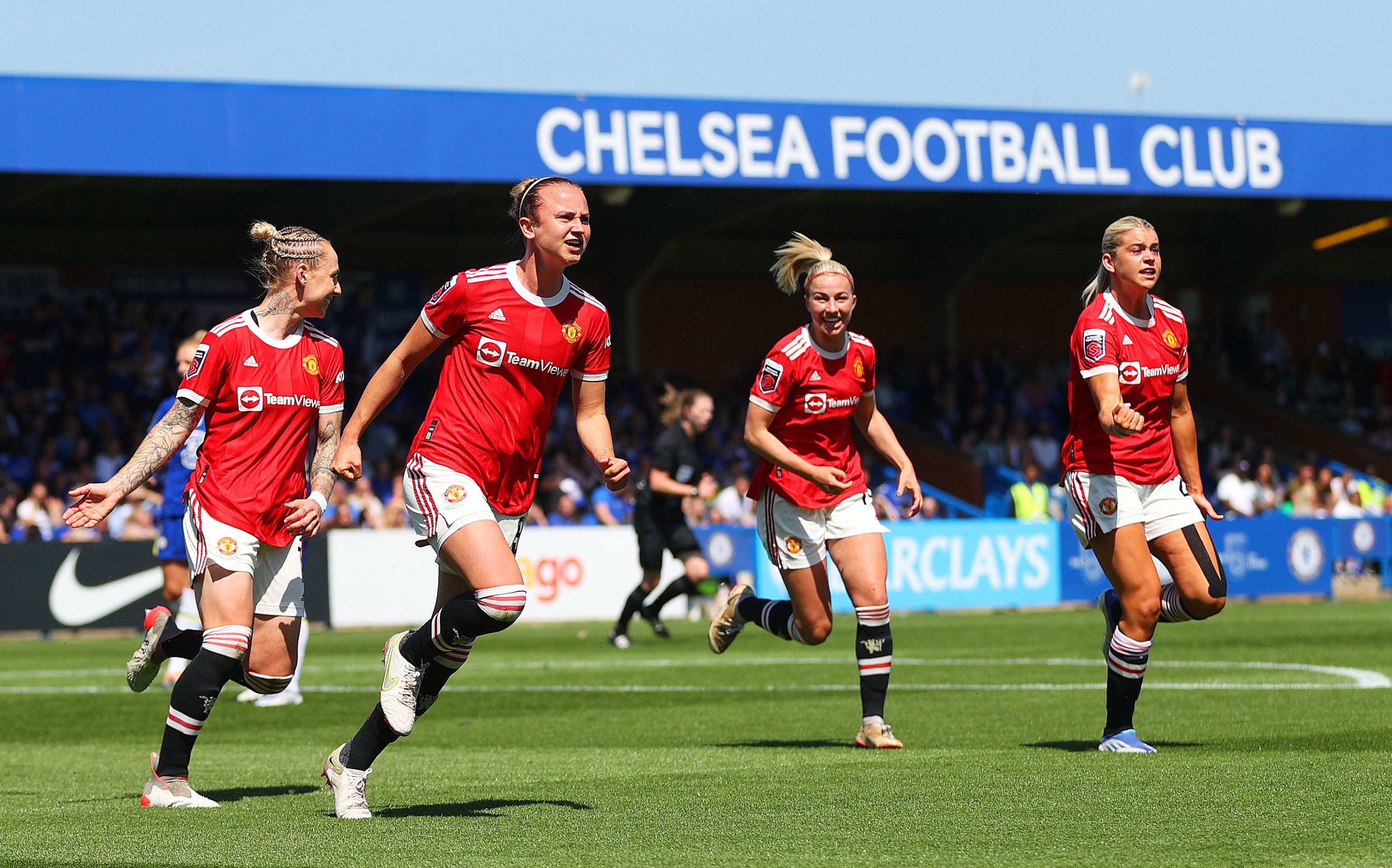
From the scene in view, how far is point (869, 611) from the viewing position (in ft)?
28.7

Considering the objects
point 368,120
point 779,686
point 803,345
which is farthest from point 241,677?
point 368,120

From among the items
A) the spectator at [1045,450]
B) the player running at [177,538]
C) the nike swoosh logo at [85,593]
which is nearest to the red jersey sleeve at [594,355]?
the player running at [177,538]

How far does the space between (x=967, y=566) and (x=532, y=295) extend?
1733 cm

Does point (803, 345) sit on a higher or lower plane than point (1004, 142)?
lower

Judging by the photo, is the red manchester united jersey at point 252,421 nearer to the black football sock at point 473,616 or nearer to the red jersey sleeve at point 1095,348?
the black football sock at point 473,616

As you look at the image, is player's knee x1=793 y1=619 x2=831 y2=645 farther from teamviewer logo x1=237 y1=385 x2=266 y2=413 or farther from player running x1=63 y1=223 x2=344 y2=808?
teamviewer logo x1=237 y1=385 x2=266 y2=413

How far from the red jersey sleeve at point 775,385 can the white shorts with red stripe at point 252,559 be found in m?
2.40

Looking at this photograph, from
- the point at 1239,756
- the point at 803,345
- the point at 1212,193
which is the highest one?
the point at 1212,193

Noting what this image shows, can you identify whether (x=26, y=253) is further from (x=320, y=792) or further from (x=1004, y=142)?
(x=320, y=792)

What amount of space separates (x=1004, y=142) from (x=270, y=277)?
21.9 meters

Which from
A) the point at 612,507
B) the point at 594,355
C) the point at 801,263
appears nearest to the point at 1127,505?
the point at 801,263

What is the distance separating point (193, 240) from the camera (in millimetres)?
31062

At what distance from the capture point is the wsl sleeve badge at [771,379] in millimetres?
8703

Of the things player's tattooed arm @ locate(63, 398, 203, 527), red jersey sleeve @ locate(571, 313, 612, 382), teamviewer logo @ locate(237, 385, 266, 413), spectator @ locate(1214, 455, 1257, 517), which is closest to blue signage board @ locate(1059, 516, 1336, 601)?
spectator @ locate(1214, 455, 1257, 517)
